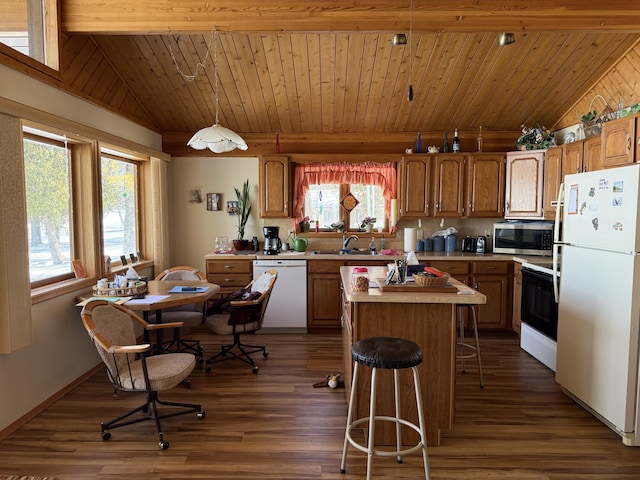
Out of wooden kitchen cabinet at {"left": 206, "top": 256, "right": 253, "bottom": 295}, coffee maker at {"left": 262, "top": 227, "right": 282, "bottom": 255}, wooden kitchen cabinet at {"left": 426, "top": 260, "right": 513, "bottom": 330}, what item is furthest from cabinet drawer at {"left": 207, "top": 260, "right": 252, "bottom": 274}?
wooden kitchen cabinet at {"left": 426, "top": 260, "right": 513, "bottom": 330}

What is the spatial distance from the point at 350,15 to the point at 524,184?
2.91 m

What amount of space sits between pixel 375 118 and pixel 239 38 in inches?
76.4

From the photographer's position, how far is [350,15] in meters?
3.31

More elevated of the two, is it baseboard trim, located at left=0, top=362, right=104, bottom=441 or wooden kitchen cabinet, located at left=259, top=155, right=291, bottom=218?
wooden kitchen cabinet, located at left=259, top=155, right=291, bottom=218

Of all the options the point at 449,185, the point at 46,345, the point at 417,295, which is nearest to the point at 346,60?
the point at 449,185

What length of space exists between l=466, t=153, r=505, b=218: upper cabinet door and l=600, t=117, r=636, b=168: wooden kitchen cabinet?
1.72 m

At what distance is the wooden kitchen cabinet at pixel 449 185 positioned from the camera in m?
5.18

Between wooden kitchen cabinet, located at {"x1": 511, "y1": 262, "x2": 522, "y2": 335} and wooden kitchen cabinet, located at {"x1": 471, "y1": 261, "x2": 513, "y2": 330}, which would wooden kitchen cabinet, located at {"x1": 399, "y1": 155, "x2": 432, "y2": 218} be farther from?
wooden kitchen cabinet, located at {"x1": 511, "y1": 262, "x2": 522, "y2": 335}

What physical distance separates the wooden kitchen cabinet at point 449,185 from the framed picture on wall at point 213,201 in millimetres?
2820

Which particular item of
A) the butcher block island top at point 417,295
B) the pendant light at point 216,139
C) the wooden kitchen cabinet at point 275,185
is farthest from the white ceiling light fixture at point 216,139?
the wooden kitchen cabinet at point 275,185

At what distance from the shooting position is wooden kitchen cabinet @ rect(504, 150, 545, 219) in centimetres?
480

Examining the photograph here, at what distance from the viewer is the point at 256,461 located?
2506 millimetres

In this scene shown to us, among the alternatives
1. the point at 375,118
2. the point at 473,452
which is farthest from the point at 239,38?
the point at 473,452

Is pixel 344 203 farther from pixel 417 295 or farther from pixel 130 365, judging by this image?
pixel 130 365
